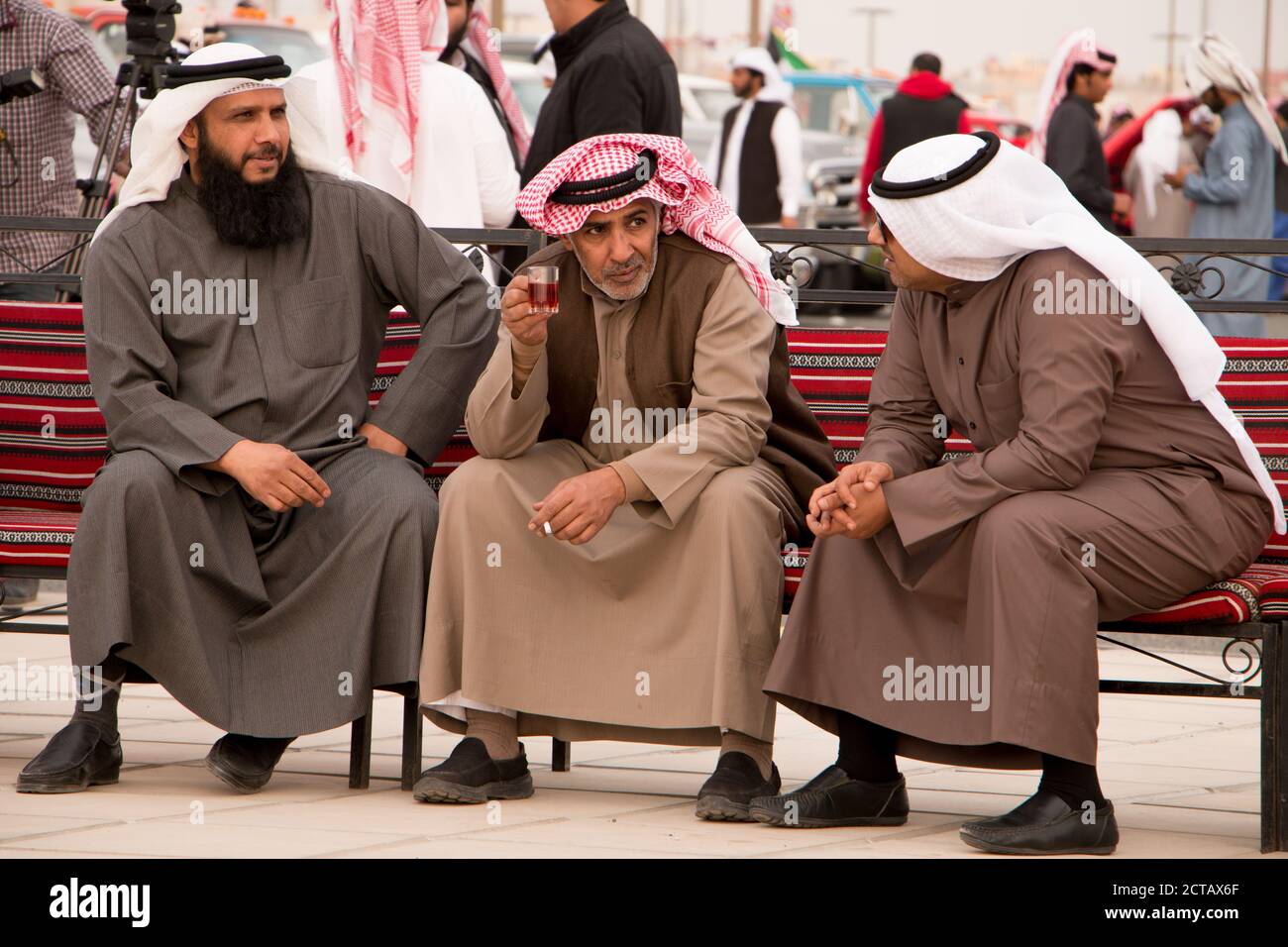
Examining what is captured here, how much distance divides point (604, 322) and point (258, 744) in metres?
1.27

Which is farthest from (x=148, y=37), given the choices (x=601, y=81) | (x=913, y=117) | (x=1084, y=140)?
(x=913, y=117)

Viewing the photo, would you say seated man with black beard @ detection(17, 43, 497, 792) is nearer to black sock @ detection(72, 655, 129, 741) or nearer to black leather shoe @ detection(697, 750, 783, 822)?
black sock @ detection(72, 655, 129, 741)

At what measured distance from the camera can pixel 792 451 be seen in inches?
179

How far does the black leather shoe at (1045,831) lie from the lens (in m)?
3.78

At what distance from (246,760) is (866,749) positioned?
143cm

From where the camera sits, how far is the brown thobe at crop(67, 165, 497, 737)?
4426 millimetres

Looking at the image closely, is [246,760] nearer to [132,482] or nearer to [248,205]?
[132,482]

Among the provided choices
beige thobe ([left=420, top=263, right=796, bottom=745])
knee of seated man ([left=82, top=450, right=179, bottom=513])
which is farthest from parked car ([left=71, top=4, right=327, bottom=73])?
beige thobe ([left=420, top=263, right=796, bottom=745])

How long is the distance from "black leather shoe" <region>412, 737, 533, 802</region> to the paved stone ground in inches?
1.6

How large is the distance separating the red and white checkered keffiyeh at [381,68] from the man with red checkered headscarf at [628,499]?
1936 millimetres

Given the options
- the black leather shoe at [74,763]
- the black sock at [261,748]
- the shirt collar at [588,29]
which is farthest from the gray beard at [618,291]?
the shirt collar at [588,29]

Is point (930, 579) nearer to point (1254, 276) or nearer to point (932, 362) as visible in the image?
point (932, 362)

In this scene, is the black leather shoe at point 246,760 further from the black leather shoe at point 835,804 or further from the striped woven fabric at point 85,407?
the black leather shoe at point 835,804

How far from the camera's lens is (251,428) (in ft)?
15.4
